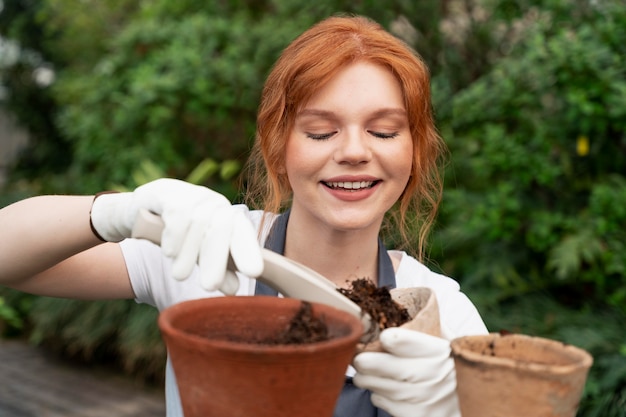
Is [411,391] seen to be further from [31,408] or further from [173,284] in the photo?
[31,408]

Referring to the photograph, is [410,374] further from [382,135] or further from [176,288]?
[176,288]

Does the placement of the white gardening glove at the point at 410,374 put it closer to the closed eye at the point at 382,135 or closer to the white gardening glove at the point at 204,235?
the white gardening glove at the point at 204,235

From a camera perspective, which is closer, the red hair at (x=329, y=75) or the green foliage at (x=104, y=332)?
the red hair at (x=329, y=75)

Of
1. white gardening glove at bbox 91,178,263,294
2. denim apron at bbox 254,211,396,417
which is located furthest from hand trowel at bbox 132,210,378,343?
denim apron at bbox 254,211,396,417

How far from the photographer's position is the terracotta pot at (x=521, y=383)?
96 cm

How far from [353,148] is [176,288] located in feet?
1.87

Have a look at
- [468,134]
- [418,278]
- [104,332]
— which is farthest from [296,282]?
[104,332]

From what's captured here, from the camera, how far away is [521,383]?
0.97 m

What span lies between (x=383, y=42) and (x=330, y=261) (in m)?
0.56

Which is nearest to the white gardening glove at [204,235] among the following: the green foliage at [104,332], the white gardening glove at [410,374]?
the white gardening glove at [410,374]

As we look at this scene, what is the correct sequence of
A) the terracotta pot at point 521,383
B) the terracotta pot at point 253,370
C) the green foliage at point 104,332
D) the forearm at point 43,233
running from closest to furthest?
the terracotta pot at point 253,370
the terracotta pot at point 521,383
the forearm at point 43,233
the green foliage at point 104,332

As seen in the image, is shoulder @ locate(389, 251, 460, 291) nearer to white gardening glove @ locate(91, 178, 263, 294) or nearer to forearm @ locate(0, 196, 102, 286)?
white gardening glove @ locate(91, 178, 263, 294)

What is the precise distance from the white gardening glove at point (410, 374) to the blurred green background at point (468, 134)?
2.52ft

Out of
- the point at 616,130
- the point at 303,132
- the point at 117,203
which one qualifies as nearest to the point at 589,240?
the point at 616,130
